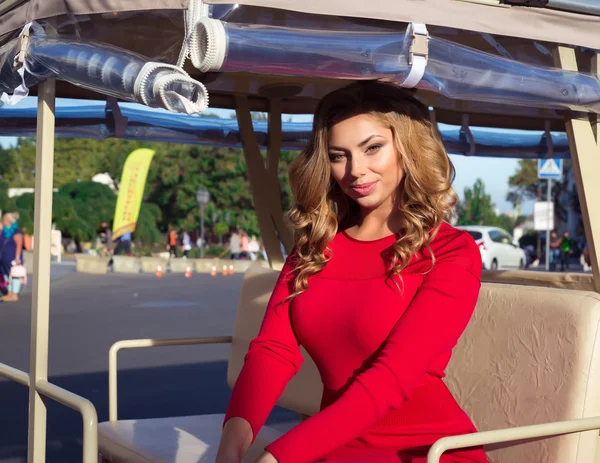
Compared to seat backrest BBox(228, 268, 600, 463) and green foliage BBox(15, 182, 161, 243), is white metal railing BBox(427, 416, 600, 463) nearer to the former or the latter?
seat backrest BBox(228, 268, 600, 463)

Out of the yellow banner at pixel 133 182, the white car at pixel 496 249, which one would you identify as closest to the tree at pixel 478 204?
the white car at pixel 496 249

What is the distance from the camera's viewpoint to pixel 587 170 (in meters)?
3.22

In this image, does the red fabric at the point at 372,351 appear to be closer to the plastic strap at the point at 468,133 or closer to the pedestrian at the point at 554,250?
the plastic strap at the point at 468,133

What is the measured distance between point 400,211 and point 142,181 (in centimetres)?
2869

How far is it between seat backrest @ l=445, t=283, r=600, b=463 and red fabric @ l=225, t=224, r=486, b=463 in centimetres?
46

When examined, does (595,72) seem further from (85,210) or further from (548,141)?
(85,210)

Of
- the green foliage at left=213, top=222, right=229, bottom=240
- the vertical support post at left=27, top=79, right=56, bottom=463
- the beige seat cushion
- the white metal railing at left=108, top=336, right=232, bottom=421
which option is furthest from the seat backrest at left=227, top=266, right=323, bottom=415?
the green foliage at left=213, top=222, right=229, bottom=240

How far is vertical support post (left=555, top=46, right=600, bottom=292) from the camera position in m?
3.19

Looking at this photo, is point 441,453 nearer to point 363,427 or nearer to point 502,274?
point 363,427

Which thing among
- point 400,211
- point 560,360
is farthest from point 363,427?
point 560,360

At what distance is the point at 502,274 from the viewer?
4902mm

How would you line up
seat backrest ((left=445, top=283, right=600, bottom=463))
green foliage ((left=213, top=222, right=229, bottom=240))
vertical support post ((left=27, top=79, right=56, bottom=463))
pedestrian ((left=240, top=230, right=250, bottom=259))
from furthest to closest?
1. green foliage ((left=213, top=222, right=229, bottom=240))
2. pedestrian ((left=240, top=230, right=250, bottom=259))
3. vertical support post ((left=27, top=79, right=56, bottom=463))
4. seat backrest ((left=445, top=283, right=600, bottom=463))

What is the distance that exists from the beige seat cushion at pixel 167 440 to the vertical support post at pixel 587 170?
1404 millimetres

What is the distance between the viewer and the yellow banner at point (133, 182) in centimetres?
3067
